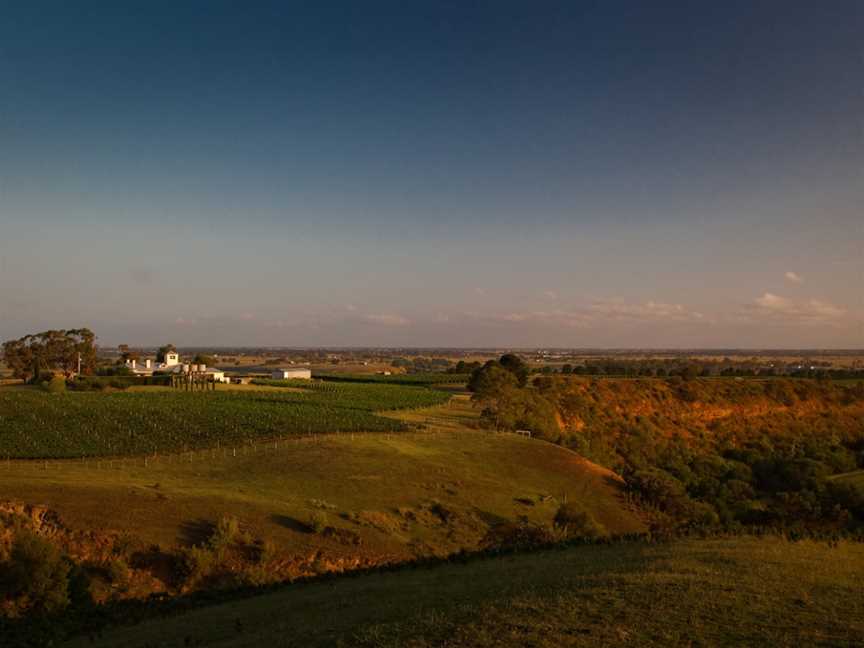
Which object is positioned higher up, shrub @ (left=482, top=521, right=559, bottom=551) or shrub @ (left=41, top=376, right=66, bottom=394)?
shrub @ (left=41, top=376, right=66, bottom=394)

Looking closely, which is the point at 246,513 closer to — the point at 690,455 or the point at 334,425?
the point at 334,425

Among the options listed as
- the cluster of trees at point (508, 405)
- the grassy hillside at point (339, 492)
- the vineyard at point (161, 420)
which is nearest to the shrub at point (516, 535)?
the grassy hillside at point (339, 492)

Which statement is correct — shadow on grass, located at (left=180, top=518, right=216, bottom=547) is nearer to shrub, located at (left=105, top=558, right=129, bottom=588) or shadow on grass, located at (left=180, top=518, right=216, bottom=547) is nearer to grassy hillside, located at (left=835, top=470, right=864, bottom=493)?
shrub, located at (left=105, top=558, right=129, bottom=588)

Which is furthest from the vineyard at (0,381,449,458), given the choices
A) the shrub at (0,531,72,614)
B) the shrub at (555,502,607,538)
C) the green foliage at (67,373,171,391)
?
the shrub at (0,531,72,614)

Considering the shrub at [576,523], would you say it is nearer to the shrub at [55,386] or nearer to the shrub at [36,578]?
the shrub at [36,578]

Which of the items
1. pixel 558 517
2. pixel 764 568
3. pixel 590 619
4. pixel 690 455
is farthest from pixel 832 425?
pixel 590 619

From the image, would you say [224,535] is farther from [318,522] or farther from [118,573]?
[318,522]
